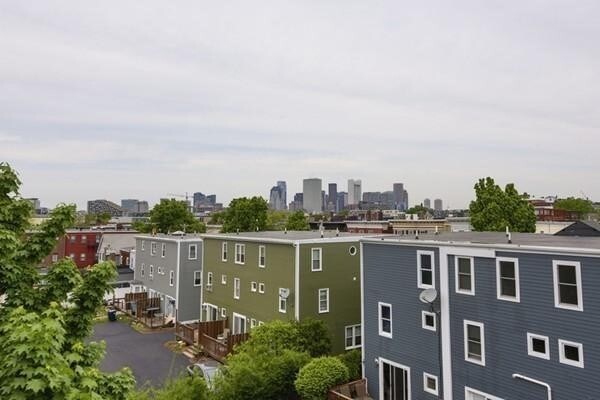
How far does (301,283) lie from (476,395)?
36.5 ft

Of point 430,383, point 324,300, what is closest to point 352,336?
point 324,300

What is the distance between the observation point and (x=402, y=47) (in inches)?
1010

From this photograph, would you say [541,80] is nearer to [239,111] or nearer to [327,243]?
[327,243]

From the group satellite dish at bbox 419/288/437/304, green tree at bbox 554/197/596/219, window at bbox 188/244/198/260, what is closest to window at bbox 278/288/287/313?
satellite dish at bbox 419/288/437/304

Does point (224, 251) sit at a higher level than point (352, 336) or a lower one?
higher

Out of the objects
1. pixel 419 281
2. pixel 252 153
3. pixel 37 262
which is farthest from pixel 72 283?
pixel 252 153

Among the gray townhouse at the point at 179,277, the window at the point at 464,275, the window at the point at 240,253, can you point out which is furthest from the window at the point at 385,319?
the gray townhouse at the point at 179,277

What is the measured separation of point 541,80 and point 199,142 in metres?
32.6

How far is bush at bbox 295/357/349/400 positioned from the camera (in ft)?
57.4

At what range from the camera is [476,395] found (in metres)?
14.8

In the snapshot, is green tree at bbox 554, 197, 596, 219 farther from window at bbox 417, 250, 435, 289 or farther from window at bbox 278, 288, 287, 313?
window at bbox 417, 250, 435, 289

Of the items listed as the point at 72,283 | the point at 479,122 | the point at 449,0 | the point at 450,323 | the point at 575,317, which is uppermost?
the point at 449,0

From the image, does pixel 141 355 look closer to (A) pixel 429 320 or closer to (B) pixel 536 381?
(A) pixel 429 320

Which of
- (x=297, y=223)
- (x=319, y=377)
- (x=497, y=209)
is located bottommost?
→ (x=319, y=377)
